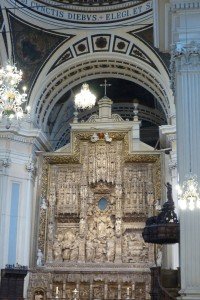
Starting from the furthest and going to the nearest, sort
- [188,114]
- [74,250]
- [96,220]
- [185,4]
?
Answer: [96,220]
[74,250]
[185,4]
[188,114]

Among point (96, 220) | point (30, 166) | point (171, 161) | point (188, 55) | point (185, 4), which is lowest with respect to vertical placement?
point (96, 220)

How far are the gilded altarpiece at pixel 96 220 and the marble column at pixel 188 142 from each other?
9537 mm

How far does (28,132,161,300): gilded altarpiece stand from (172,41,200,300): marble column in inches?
375

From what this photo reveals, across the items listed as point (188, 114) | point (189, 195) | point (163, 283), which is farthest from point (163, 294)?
point (188, 114)

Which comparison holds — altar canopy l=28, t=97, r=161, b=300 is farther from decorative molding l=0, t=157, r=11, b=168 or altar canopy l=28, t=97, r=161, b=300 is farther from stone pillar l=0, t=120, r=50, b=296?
decorative molding l=0, t=157, r=11, b=168

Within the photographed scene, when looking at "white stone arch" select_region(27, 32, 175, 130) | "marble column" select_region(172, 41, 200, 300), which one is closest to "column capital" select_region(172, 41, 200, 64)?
"marble column" select_region(172, 41, 200, 300)

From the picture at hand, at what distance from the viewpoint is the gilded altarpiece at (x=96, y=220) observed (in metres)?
18.2

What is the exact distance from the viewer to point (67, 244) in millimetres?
19094

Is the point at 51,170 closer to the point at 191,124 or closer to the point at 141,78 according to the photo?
the point at 141,78

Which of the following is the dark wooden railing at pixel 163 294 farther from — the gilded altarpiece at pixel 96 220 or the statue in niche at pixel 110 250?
the statue in niche at pixel 110 250

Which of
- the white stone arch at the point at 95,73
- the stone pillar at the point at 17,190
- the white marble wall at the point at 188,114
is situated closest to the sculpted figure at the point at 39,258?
the stone pillar at the point at 17,190

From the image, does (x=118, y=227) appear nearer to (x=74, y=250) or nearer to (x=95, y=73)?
(x=74, y=250)

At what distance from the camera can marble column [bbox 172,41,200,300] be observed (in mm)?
8758

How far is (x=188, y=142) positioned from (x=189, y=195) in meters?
1.05
